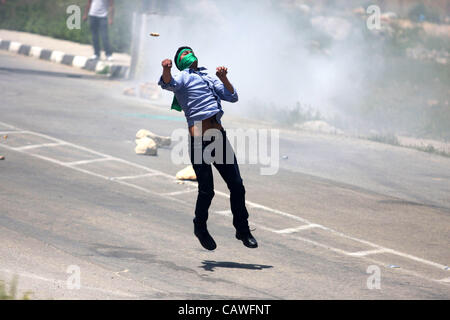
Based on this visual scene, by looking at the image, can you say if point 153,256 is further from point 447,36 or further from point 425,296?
point 447,36

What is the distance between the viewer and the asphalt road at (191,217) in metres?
6.39

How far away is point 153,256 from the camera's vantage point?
707 cm

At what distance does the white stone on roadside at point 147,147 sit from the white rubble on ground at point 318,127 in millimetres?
4596

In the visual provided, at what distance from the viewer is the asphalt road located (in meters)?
6.39

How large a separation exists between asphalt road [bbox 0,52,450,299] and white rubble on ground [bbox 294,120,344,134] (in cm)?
99

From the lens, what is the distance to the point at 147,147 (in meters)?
11.7

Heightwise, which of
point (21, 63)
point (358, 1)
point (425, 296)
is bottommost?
point (425, 296)

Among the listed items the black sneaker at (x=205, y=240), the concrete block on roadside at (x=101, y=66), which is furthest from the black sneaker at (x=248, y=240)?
the concrete block on roadside at (x=101, y=66)

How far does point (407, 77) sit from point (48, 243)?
1528 centimetres

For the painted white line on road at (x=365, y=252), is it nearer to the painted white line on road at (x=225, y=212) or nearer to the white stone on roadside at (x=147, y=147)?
the painted white line on road at (x=225, y=212)

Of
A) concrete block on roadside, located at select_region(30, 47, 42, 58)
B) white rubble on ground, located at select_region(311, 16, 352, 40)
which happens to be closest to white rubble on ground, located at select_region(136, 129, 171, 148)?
concrete block on roadside, located at select_region(30, 47, 42, 58)

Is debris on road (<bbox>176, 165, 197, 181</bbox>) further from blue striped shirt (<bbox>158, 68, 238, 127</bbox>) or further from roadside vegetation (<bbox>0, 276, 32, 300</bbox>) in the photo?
roadside vegetation (<bbox>0, 276, 32, 300</bbox>)

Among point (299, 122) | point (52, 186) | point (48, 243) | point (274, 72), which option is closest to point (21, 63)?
point (274, 72)

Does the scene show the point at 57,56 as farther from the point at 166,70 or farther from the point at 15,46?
the point at 166,70
